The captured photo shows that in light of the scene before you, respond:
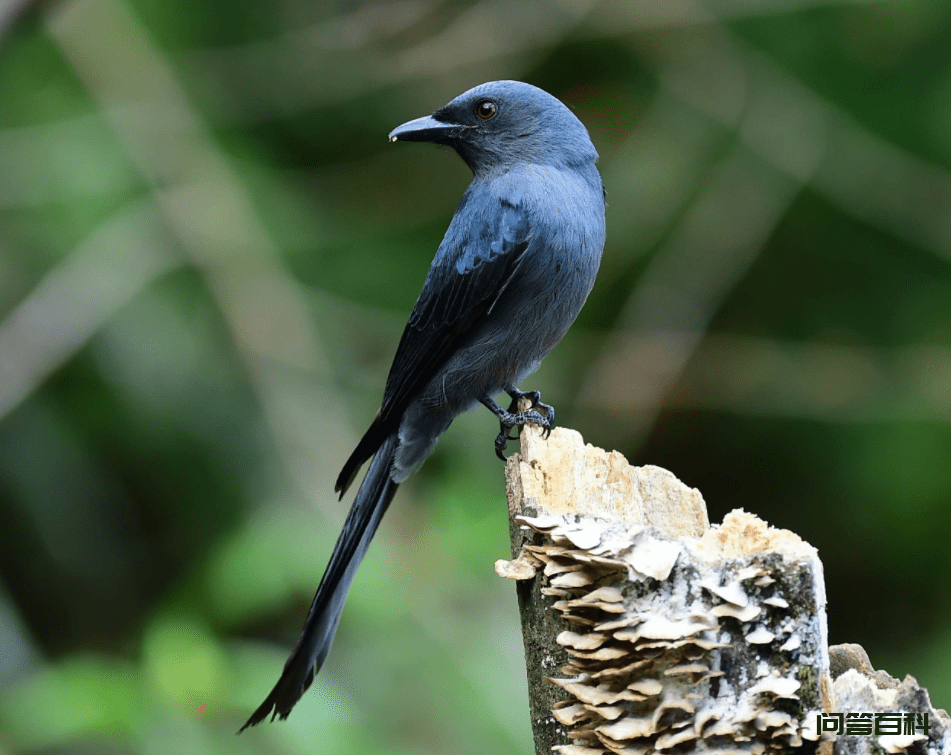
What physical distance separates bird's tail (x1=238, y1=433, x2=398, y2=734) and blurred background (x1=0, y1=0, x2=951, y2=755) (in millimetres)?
724

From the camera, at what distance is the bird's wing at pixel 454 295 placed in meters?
3.13

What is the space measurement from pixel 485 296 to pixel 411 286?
6.57 feet

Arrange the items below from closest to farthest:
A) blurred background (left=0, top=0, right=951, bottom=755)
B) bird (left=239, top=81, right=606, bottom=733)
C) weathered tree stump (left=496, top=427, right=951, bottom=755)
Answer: weathered tree stump (left=496, top=427, right=951, bottom=755)
bird (left=239, top=81, right=606, bottom=733)
blurred background (left=0, top=0, right=951, bottom=755)

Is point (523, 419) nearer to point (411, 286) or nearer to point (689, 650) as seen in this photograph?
point (689, 650)

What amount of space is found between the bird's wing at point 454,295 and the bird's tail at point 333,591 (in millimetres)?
121

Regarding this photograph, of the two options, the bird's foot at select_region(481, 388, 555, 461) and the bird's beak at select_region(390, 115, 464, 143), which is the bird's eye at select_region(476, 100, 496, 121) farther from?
the bird's foot at select_region(481, 388, 555, 461)

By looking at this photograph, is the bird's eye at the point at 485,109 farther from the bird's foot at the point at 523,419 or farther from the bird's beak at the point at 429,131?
the bird's foot at the point at 523,419

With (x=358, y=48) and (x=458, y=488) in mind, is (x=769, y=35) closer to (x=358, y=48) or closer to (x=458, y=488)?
(x=358, y=48)

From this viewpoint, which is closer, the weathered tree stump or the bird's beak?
the weathered tree stump

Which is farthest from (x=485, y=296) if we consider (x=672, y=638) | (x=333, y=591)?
(x=672, y=638)

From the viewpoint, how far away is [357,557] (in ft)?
10.3

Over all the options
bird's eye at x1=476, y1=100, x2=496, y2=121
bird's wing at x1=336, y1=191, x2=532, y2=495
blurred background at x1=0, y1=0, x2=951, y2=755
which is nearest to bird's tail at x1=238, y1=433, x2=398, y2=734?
bird's wing at x1=336, y1=191, x2=532, y2=495

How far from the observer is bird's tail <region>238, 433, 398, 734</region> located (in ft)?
9.35

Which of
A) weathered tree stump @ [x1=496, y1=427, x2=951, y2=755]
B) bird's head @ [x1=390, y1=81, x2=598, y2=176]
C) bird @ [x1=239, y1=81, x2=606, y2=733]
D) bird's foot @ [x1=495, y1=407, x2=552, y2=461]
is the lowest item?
weathered tree stump @ [x1=496, y1=427, x2=951, y2=755]
